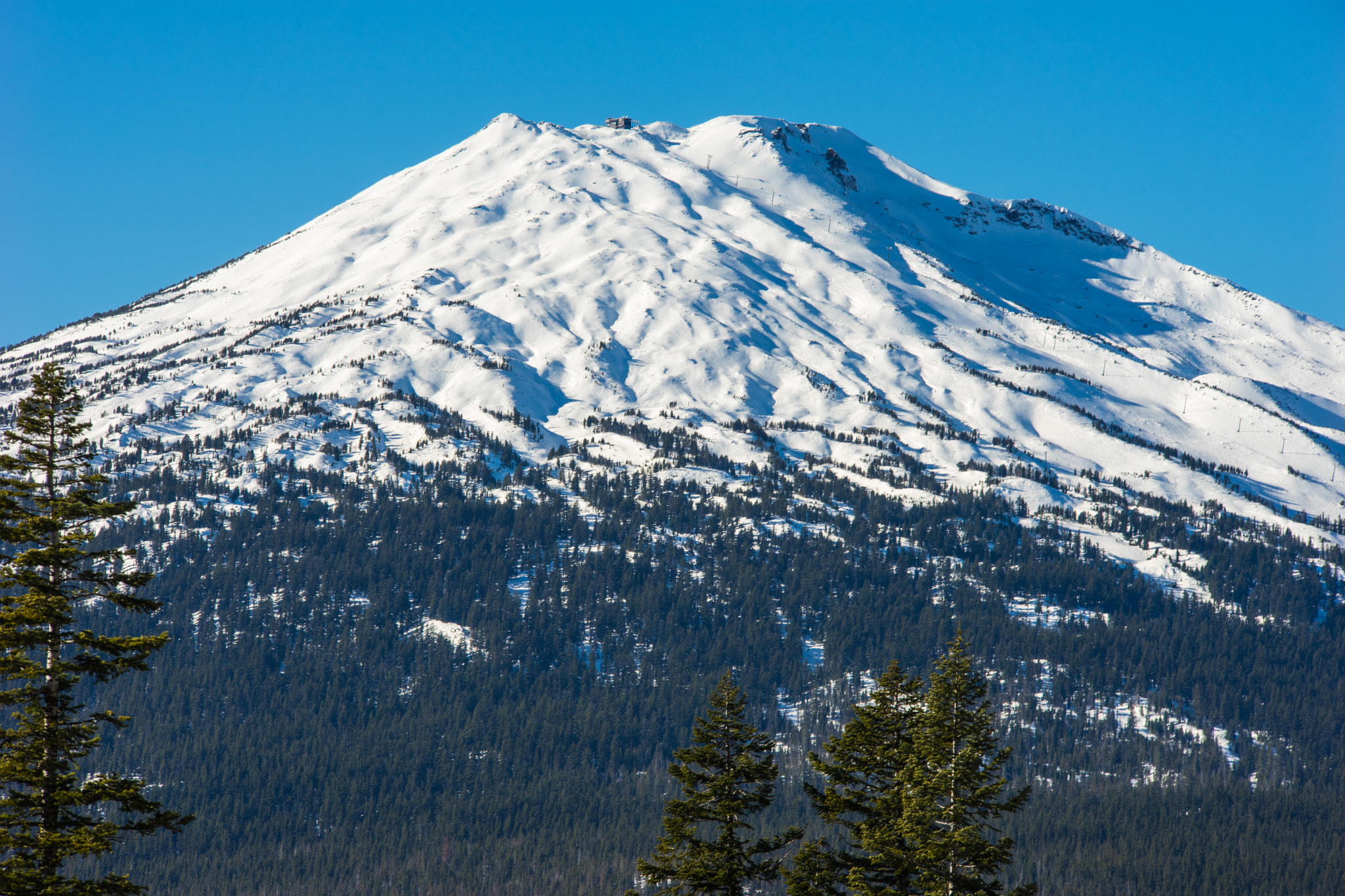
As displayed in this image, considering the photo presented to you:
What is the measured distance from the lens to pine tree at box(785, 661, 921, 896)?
38281mm

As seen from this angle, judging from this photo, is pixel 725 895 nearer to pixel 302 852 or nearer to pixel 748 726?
pixel 748 726

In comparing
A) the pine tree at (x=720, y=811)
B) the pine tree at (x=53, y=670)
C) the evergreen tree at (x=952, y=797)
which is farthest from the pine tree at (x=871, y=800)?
the pine tree at (x=53, y=670)

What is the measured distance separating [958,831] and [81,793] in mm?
24554

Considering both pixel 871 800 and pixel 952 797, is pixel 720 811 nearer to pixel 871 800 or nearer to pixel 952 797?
pixel 871 800

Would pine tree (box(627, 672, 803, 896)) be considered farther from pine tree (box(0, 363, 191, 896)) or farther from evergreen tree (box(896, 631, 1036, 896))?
pine tree (box(0, 363, 191, 896))

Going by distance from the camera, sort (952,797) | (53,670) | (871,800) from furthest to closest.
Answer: (871,800) < (952,797) < (53,670)

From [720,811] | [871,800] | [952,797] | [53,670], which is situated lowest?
[720,811]

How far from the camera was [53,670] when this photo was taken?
29.4 metres

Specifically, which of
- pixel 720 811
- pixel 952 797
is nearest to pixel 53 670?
pixel 720 811

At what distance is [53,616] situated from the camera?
2952 cm

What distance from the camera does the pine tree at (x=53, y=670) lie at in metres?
28.7

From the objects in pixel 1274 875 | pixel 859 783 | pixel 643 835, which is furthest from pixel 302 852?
pixel 859 783

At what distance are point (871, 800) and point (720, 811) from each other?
5.23 m

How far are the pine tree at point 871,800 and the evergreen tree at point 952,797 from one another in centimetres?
54
